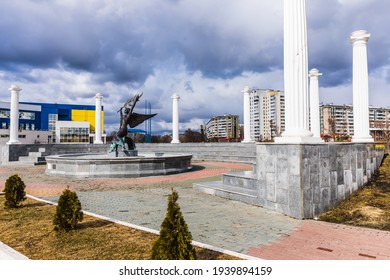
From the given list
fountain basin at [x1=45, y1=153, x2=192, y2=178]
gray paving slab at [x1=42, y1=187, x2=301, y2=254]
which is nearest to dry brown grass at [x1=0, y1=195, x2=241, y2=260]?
gray paving slab at [x1=42, y1=187, x2=301, y2=254]

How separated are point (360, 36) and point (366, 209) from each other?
855cm

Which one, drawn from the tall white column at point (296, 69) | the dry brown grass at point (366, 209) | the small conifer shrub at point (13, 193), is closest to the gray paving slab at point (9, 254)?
the small conifer shrub at point (13, 193)

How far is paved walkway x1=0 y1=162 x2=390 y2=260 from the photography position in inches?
184

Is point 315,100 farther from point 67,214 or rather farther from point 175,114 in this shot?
point 67,214

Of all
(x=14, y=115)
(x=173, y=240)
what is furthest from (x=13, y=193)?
(x=14, y=115)

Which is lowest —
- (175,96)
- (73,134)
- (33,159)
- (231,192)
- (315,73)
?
(231,192)

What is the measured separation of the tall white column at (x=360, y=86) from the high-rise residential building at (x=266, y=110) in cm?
10401

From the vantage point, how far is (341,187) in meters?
7.82

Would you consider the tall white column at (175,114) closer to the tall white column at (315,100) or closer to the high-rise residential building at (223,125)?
the tall white column at (315,100)

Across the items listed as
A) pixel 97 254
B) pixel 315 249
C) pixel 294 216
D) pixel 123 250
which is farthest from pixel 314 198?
pixel 97 254

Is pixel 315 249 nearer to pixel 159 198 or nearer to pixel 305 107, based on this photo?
pixel 305 107

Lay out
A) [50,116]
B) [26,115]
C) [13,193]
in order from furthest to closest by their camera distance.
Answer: [50,116], [26,115], [13,193]

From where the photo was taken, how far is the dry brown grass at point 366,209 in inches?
251

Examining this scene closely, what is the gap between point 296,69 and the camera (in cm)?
758
